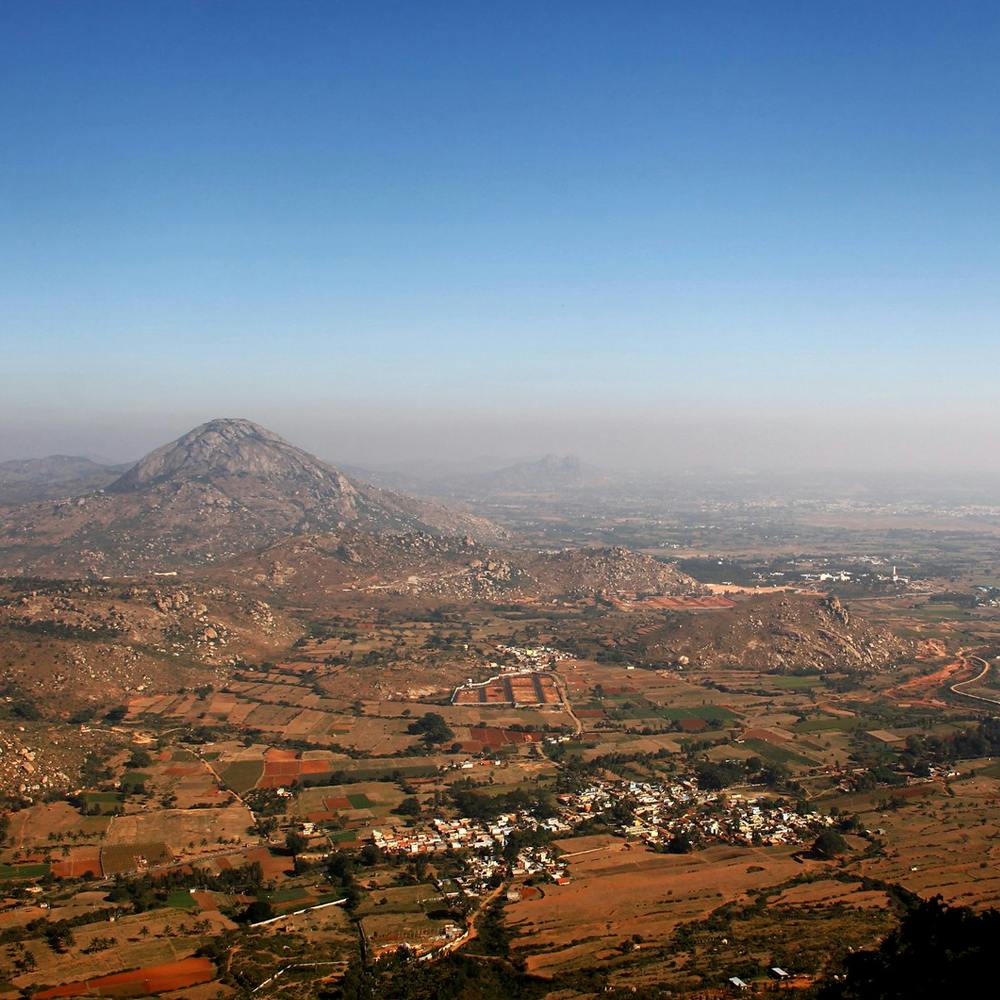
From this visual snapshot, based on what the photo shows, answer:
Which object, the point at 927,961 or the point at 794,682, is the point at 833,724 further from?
the point at 927,961

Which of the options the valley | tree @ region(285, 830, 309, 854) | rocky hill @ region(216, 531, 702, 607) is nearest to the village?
the valley

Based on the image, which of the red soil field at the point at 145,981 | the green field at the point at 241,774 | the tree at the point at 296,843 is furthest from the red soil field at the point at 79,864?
the red soil field at the point at 145,981

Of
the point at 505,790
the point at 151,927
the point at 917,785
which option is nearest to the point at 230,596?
the point at 505,790

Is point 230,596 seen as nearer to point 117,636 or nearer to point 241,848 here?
point 117,636

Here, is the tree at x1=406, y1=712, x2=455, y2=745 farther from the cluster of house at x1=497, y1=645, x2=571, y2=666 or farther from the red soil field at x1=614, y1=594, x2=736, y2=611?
the red soil field at x1=614, y1=594, x2=736, y2=611

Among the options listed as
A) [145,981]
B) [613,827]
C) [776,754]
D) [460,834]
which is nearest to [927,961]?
[613,827]

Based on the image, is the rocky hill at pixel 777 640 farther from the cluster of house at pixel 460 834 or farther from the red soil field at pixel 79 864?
the red soil field at pixel 79 864
